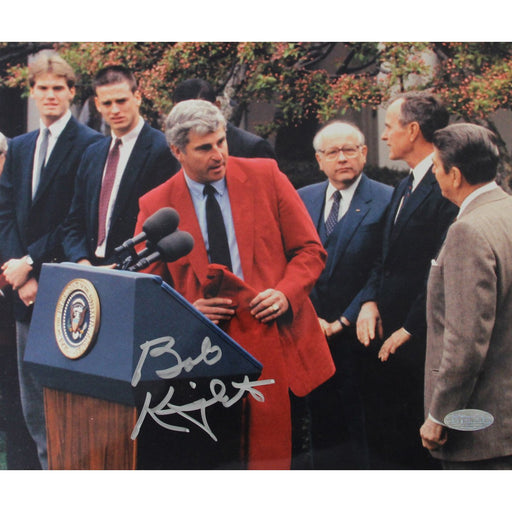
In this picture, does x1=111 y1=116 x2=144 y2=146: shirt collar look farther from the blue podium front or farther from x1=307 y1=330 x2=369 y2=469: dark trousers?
x1=307 y1=330 x2=369 y2=469: dark trousers

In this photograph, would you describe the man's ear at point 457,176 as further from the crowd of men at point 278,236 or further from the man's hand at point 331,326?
the man's hand at point 331,326

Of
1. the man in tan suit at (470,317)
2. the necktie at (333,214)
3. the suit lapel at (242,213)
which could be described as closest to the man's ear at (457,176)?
the man in tan suit at (470,317)

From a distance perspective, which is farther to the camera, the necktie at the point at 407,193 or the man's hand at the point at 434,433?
the necktie at the point at 407,193

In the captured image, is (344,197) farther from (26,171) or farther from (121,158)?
(26,171)

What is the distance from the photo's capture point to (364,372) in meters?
4.14

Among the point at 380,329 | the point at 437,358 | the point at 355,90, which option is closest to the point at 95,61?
the point at 355,90

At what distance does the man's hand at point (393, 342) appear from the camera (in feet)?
13.5

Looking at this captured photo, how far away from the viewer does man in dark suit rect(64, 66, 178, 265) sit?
4.16 m

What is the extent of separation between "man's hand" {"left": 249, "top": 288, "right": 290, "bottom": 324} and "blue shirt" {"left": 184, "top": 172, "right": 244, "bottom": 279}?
174 mm

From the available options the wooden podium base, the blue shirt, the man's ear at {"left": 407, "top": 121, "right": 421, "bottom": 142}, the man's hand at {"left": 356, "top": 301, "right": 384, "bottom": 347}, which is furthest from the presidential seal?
the man's ear at {"left": 407, "top": 121, "right": 421, "bottom": 142}
